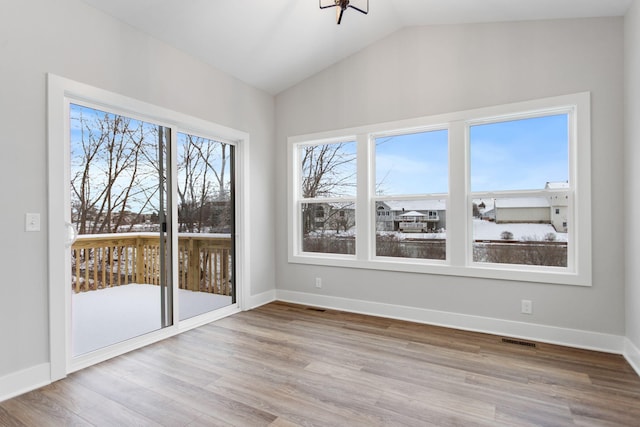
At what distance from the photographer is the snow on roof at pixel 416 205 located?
→ 3613mm

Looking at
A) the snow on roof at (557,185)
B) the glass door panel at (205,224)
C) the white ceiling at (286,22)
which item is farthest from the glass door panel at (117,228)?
the snow on roof at (557,185)

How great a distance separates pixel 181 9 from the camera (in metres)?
2.81

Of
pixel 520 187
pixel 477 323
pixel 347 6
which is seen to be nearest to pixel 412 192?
pixel 520 187

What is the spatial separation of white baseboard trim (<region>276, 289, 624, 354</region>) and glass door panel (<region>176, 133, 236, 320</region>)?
3.45ft

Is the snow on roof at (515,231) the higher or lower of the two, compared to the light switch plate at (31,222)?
lower

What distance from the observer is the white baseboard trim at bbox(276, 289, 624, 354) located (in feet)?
9.35

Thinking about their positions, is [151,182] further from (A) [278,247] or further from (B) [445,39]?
(B) [445,39]

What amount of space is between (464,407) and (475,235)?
6.04 ft

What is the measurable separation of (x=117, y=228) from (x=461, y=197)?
3297 millimetres

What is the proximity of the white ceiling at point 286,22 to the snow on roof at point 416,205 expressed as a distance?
1.85m

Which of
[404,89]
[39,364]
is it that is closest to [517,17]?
[404,89]

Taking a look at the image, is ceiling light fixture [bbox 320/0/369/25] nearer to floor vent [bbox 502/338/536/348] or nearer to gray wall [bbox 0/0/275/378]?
gray wall [bbox 0/0/275/378]

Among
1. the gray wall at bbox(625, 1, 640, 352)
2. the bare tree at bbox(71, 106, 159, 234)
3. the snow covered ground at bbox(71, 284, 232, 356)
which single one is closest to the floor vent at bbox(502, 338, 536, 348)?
the gray wall at bbox(625, 1, 640, 352)

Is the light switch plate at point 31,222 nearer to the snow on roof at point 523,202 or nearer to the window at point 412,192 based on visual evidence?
the window at point 412,192
